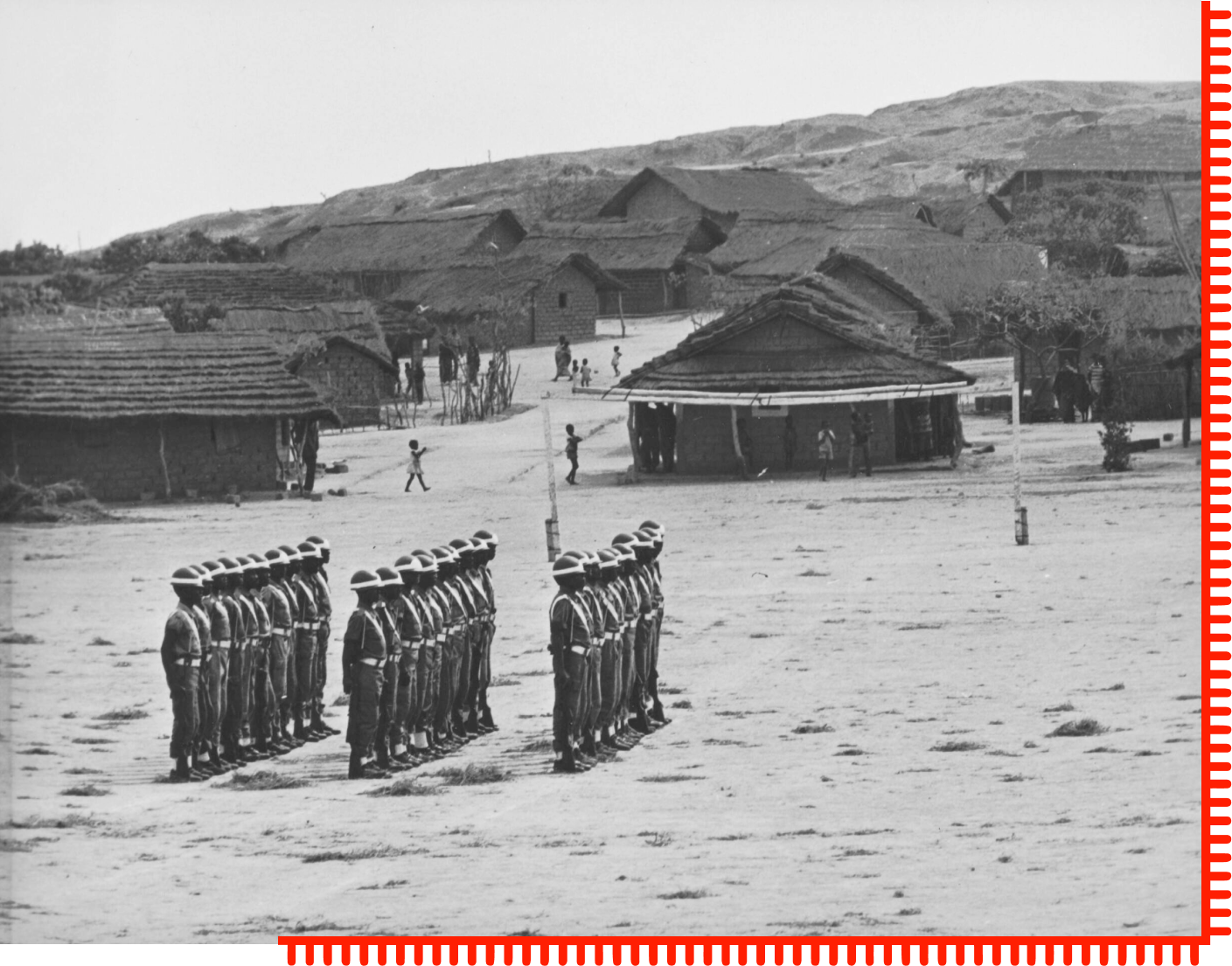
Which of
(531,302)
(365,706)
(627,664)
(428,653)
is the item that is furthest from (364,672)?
(531,302)

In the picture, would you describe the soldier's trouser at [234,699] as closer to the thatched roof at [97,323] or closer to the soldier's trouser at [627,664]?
the soldier's trouser at [627,664]

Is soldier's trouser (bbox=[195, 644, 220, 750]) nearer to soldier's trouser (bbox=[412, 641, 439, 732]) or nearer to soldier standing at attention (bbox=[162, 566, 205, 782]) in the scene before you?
soldier standing at attention (bbox=[162, 566, 205, 782])

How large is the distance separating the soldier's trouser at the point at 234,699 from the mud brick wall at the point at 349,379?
3642 cm

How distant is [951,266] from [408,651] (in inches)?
1990

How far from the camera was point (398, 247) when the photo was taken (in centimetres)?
8138

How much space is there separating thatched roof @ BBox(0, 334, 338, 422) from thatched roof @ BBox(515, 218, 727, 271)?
33.9m

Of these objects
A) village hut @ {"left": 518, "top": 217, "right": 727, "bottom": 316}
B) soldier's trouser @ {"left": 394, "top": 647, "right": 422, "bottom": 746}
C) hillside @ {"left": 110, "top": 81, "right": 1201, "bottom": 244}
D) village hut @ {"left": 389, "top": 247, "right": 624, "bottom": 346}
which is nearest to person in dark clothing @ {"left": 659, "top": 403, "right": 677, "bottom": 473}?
soldier's trouser @ {"left": 394, "top": 647, "right": 422, "bottom": 746}

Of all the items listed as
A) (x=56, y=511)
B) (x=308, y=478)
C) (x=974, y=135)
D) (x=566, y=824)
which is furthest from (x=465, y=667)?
(x=974, y=135)

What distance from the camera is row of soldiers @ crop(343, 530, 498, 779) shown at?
16.5 metres

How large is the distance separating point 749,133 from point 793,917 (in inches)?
5520

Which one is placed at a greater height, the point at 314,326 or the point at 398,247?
the point at 398,247

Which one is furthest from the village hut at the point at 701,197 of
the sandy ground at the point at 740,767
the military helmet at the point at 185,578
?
the military helmet at the point at 185,578

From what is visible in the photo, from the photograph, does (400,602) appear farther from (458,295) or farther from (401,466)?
(458,295)

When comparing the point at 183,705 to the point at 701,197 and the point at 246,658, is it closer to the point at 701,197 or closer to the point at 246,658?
the point at 246,658
